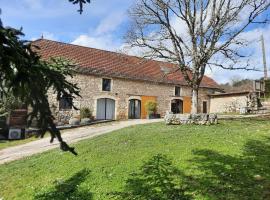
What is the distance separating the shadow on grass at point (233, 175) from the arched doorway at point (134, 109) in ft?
68.8

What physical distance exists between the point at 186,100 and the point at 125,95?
7.24m

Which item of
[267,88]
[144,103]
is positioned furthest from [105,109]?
[267,88]

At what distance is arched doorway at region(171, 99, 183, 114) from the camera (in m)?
34.6

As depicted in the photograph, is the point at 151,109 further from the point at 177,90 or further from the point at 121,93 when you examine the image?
the point at 177,90

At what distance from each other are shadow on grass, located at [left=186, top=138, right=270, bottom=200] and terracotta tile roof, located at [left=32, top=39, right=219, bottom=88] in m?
17.8

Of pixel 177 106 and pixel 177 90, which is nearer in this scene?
pixel 177 106

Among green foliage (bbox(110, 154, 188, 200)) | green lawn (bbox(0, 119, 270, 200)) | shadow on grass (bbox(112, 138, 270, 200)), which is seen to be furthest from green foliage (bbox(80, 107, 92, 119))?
green foliage (bbox(110, 154, 188, 200))

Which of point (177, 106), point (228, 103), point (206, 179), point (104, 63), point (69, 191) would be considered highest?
point (104, 63)

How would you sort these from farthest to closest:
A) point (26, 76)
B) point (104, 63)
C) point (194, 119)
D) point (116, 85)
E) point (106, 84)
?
point (104, 63) < point (116, 85) < point (106, 84) < point (194, 119) < point (26, 76)

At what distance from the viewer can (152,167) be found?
393 inches

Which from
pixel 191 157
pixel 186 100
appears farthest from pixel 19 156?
pixel 186 100

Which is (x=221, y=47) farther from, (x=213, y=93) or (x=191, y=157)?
(x=213, y=93)

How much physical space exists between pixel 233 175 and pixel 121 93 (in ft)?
74.6

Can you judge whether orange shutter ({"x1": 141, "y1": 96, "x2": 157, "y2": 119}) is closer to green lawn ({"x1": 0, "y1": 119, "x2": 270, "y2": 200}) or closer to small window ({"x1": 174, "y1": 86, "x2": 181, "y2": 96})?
small window ({"x1": 174, "y1": 86, "x2": 181, "y2": 96})
